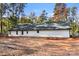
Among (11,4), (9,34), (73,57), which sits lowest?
(73,57)

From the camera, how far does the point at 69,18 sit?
2.99 meters

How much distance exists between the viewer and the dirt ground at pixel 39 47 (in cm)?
298

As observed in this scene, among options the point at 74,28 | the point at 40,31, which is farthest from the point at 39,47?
the point at 74,28

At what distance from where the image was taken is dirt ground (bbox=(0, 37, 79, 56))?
2977 millimetres

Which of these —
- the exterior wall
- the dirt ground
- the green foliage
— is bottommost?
the dirt ground

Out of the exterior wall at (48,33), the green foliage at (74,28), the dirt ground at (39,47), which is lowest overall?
the dirt ground at (39,47)

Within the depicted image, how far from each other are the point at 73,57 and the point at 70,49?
3.3 inches

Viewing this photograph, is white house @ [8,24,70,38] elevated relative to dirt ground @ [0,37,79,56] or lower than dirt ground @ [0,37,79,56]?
elevated

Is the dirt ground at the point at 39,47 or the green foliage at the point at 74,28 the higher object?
the green foliage at the point at 74,28

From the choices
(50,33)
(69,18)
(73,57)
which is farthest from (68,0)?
(73,57)

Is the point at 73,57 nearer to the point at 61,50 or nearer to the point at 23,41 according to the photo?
the point at 61,50

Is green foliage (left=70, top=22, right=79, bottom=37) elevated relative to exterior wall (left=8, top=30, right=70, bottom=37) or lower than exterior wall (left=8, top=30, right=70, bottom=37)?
elevated

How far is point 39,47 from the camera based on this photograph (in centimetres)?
299

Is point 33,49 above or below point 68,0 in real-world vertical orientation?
below
